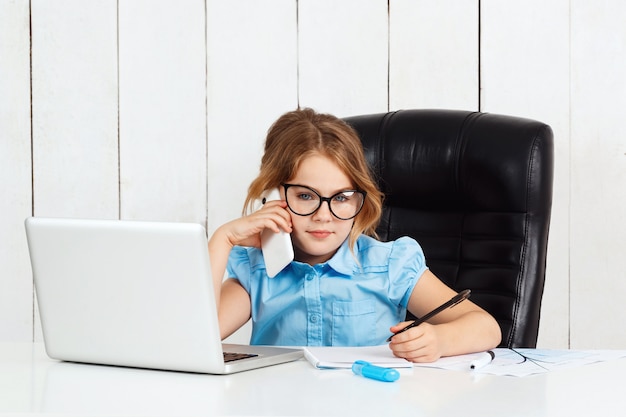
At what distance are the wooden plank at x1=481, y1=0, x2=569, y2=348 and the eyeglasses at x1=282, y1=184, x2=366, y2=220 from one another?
0.97 metres

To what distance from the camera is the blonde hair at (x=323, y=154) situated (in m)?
1.73

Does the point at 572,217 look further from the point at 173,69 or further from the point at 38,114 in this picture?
the point at 38,114

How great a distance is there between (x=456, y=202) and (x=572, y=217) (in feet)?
2.15

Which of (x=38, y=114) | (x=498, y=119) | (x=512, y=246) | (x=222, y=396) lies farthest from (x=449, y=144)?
(x=38, y=114)

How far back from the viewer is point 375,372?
1.17 meters

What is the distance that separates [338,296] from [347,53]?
3.37 ft

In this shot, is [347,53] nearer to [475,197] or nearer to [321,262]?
[475,197]

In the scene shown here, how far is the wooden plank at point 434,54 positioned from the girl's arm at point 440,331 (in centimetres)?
90

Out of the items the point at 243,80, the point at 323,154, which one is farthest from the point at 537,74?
the point at 323,154

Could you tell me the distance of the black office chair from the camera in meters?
1.88

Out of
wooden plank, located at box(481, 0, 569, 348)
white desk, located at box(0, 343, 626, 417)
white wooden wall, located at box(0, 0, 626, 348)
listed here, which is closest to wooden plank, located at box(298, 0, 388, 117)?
white wooden wall, located at box(0, 0, 626, 348)

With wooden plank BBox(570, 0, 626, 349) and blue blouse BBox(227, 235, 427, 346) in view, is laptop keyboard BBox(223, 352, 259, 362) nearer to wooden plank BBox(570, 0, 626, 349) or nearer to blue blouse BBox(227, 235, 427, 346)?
blue blouse BBox(227, 235, 427, 346)

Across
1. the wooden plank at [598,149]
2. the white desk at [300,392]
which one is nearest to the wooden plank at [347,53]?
the wooden plank at [598,149]

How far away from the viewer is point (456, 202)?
2.00 meters
